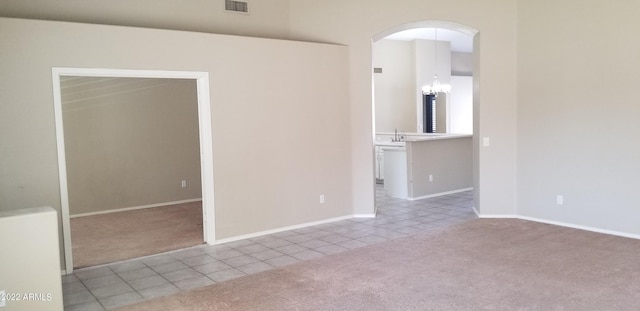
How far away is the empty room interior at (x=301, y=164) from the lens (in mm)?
3877

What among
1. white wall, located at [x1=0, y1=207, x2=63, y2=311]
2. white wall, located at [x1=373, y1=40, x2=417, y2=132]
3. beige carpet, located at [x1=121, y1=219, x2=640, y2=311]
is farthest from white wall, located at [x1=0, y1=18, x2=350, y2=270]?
white wall, located at [x1=373, y1=40, x2=417, y2=132]

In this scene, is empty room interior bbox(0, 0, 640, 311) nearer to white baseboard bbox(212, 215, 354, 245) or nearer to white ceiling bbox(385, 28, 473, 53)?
white baseboard bbox(212, 215, 354, 245)

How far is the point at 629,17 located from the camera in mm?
5066

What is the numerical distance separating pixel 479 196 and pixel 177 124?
5.25m

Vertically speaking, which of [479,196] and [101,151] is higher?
[101,151]

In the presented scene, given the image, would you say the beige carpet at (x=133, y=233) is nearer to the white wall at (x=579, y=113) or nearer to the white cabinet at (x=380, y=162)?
the white cabinet at (x=380, y=162)

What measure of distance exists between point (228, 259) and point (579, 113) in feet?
14.8

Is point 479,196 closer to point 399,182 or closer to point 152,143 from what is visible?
point 399,182

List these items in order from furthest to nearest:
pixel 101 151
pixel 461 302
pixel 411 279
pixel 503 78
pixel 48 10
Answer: pixel 101 151 → pixel 503 78 → pixel 48 10 → pixel 411 279 → pixel 461 302

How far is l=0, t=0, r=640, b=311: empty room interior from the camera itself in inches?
153

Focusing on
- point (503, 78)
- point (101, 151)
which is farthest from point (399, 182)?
point (101, 151)

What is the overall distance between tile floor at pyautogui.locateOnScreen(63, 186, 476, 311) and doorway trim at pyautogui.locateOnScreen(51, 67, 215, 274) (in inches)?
11.6

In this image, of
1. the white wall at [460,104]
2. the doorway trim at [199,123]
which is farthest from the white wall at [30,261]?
the white wall at [460,104]

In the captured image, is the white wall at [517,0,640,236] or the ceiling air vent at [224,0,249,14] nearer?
the white wall at [517,0,640,236]
